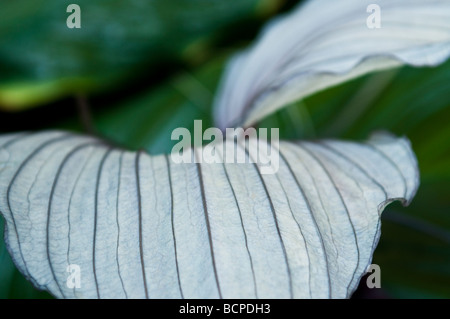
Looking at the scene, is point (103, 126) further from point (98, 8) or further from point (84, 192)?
point (84, 192)

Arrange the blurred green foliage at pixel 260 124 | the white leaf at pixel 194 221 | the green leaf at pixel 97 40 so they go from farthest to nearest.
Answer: the green leaf at pixel 97 40, the blurred green foliage at pixel 260 124, the white leaf at pixel 194 221

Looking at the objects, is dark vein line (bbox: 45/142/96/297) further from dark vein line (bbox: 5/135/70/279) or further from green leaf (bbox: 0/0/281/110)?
green leaf (bbox: 0/0/281/110)

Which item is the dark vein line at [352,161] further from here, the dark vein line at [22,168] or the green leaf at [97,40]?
the green leaf at [97,40]

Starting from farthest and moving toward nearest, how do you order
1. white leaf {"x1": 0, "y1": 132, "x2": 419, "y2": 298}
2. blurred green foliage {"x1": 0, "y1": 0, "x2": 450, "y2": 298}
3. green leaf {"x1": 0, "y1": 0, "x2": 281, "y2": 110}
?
green leaf {"x1": 0, "y1": 0, "x2": 281, "y2": 110} → blurred green foliage {"x1": 0, "y1": 0, "x2": 450, "y2": 298} → white leaf {"x1": 0, "y1": 132, "x2": 419, "y2": 298}

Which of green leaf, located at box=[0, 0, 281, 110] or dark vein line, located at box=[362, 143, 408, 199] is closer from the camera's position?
dark vein line, located at box=[362, 143, 408, 199]

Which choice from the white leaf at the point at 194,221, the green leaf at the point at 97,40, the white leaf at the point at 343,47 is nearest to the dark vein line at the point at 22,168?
the white leaf at the point at 194,221

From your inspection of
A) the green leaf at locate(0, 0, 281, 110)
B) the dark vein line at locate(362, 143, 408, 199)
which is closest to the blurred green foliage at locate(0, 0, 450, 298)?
the green leaf at locate(0, 0, 281, 110)
